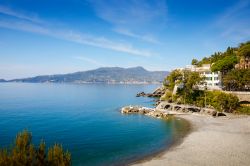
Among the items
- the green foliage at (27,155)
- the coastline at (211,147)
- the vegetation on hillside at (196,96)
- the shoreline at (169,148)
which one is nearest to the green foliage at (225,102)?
the vegetation on hillside at (196,96)

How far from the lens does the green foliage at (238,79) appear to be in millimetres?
91562

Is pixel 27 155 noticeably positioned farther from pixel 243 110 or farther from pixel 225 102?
pixel 243 110

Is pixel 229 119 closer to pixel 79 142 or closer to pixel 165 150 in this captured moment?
pixel 165 150

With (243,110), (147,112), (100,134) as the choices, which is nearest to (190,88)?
(147,112)

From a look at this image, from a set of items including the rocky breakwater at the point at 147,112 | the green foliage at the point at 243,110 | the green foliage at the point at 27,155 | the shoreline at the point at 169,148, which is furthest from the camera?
the rocky breakwater at the point at 147,112

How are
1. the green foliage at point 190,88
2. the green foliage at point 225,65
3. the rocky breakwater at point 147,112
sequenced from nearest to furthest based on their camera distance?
1. the rocky breakwater at point 147,112
2. the green foliage at point 190,88
3. the green foliage at point 225,65

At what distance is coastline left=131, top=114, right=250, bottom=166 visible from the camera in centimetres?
3772

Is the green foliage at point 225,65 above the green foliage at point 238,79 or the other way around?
above

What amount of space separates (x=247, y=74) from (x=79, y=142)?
224ft

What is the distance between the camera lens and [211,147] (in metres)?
44.6

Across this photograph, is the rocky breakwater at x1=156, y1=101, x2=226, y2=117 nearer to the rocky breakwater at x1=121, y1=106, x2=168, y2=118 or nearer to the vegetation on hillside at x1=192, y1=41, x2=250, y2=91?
the rocky breakwater at x1=121, y1=106, x2=168, y2=118

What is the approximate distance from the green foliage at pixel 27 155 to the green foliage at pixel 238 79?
84.9 metres

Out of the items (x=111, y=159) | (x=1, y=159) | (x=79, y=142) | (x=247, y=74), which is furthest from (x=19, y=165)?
(x=247, y=74)

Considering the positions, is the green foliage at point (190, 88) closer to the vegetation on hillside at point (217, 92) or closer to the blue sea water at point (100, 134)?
the vegetation on hillside at point (217, 92)
